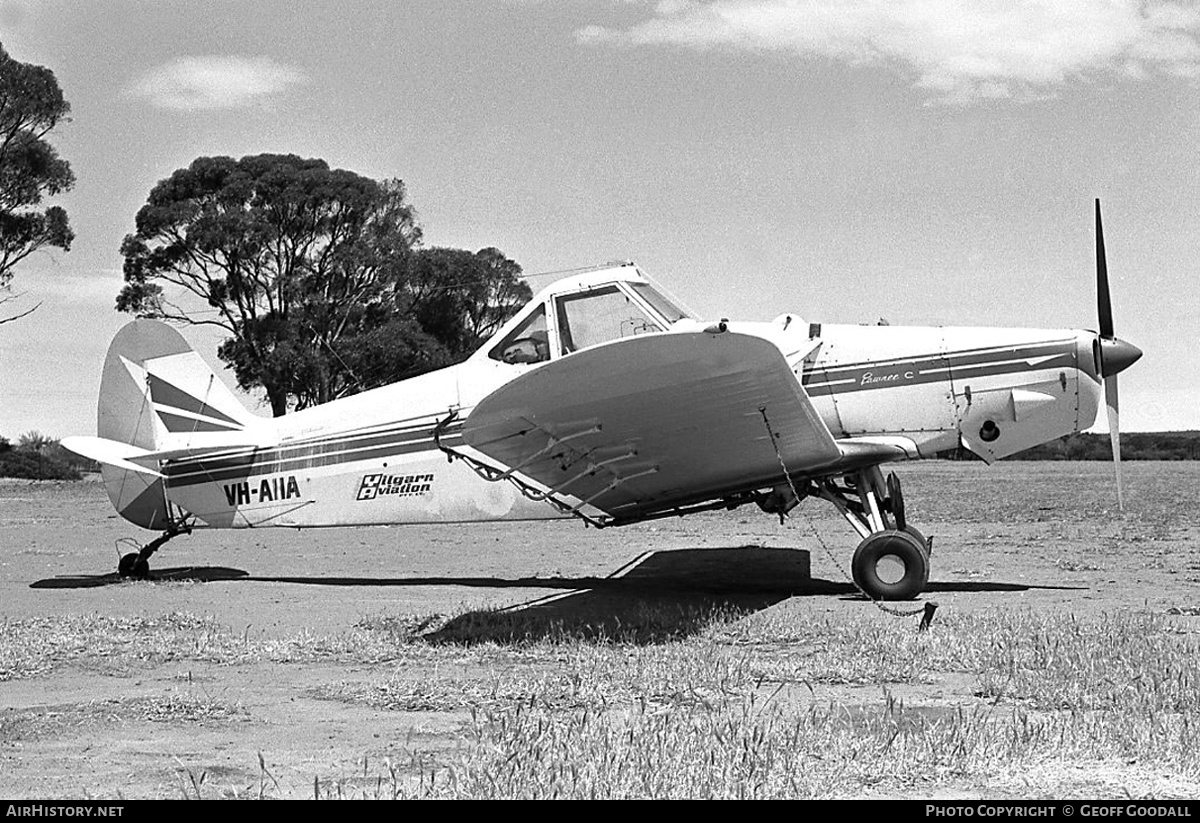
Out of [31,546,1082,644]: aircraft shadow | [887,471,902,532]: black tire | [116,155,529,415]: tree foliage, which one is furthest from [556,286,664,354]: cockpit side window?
[116,155,529,415]: tree foliage

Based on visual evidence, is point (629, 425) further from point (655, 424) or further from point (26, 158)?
point (26, 158)

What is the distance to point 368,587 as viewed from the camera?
41.2 feet

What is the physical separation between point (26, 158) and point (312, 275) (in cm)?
1020

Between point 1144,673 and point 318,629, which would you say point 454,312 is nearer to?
point 318,629

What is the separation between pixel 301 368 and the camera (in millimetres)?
43688

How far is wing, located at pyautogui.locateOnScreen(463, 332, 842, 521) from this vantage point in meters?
8.41

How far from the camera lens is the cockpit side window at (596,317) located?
10812 millimetres

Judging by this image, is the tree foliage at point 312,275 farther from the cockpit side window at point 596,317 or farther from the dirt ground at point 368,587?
the cockpit side window at point 596,317

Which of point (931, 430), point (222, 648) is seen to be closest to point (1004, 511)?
point (931, 430)

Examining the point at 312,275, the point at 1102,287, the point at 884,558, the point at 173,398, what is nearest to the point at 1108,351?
the point at 1102,287

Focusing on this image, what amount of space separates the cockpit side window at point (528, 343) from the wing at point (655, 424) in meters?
1.09

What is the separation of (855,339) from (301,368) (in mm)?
35069

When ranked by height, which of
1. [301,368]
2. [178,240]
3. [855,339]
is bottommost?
[855,339]
